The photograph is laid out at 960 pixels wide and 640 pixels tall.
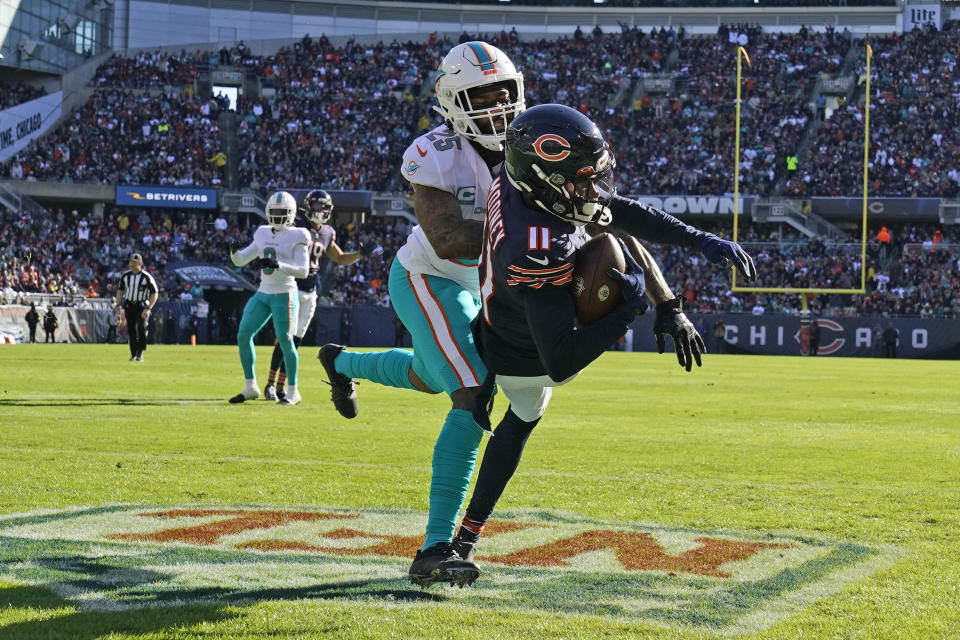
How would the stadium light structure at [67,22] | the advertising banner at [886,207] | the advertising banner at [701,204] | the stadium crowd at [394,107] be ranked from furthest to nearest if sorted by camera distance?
the stadium light structure at [67,22] < the stadium crowd at [394,107] < the advertising banner at [701,204] < the advertising banner at [886,207]

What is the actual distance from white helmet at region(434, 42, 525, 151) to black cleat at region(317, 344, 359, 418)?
1512 millimetres

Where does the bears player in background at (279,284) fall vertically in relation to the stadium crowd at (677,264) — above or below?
below

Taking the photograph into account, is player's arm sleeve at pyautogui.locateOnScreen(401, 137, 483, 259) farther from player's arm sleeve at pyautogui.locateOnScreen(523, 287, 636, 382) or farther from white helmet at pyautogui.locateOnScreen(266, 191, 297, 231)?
white helmet at pyautogui.locateOnScreen(266, 191, 297, 231)

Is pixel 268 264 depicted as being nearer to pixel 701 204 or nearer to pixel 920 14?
pixel 701 204

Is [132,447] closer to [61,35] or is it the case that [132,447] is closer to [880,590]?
[880,590]

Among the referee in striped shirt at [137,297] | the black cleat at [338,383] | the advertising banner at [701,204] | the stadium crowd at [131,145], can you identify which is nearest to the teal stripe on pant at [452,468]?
the black cleat at [338,383]

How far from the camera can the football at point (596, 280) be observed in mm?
3662

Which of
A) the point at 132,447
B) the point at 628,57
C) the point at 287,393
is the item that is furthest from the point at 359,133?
the point at 132,447

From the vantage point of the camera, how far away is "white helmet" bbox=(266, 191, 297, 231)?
448 inches

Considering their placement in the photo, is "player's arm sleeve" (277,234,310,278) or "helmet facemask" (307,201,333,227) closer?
"helmet facemask" (307,201,333,227)

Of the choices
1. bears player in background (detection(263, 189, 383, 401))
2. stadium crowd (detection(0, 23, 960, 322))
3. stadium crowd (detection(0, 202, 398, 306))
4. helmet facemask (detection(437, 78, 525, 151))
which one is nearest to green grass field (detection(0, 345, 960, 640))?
bears player in background (detection(263, 189, 383, 401))

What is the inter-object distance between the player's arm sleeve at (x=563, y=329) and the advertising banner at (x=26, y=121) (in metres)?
42.9

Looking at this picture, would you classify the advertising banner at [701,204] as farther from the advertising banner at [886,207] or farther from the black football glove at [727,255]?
the black football glove at [727,255]

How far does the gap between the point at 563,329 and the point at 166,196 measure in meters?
38.7
